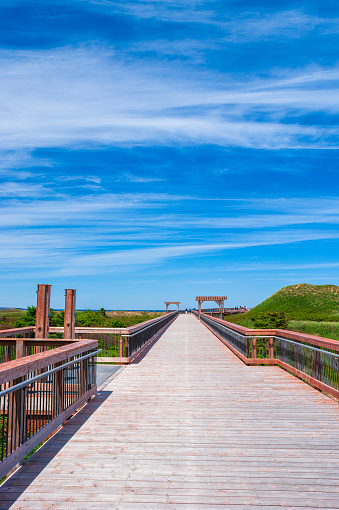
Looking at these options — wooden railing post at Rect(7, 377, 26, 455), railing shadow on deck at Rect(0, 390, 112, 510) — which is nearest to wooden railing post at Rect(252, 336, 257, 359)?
railing shadow on deck at Rect(0, 390, 112, 510)

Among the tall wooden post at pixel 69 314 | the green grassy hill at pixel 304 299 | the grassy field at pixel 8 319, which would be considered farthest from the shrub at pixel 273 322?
the green grassy hill at pixel 304 299

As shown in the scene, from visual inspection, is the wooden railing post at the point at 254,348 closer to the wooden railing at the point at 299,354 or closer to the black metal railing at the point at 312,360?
the wooden railing at the point at 299,354

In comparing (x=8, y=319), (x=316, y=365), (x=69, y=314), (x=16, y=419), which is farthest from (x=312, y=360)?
(x=8, y=319)

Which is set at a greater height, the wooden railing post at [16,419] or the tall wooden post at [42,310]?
the tall wooden post at [42,310]

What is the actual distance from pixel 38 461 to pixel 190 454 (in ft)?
5.59

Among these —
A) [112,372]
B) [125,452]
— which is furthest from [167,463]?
[112,372]

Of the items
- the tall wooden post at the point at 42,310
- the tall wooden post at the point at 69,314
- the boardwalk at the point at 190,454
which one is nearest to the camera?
the boardwalk at the point at 190,454

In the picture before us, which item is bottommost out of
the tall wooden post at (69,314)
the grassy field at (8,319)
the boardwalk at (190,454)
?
the boardwalk at (190,454)

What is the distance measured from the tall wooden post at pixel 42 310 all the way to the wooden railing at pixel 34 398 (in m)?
1.76

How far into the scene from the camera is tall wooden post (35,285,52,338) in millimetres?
8758

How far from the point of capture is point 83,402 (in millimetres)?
7055

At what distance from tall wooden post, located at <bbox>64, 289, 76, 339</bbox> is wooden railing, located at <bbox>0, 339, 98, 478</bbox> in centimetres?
203

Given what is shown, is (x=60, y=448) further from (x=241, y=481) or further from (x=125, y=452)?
(x=241, y=481)

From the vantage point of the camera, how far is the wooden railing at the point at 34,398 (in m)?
4.26
